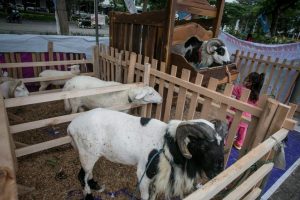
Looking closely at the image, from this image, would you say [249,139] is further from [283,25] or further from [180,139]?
[283,25]

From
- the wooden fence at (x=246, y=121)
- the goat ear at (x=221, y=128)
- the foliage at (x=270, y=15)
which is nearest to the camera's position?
the wooden fence at (x=246, y=121)

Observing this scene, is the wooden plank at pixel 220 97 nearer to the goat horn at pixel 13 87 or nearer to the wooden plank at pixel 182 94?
the wooden plank at pixel 182 94

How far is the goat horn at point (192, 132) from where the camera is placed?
173 cm

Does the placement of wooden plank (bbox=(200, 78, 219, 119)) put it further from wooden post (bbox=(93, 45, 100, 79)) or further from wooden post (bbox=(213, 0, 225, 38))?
wooden post (bbox=(93, 45, 100, 79))

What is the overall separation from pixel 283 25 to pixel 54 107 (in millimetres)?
35376

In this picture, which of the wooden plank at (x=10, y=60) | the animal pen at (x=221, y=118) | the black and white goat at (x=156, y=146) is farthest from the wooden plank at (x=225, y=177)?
the wooden plank at (x=10, y=60)

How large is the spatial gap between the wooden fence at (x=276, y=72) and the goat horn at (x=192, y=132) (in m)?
5.59

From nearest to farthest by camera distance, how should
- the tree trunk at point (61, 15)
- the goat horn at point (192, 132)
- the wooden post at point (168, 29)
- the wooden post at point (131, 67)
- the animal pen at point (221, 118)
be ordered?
the animal pen at point (221, 118)
the goat horn at point (192, 132)
the wooden post at point (168, 29)
the wooden post at point (131, 67)
the tree trunk at point (61, 15)

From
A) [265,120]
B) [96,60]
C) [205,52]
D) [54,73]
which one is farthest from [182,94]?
[54,73]

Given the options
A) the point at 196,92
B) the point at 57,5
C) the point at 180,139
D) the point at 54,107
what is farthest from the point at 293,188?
the point at 57,5

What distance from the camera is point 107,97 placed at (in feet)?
12.9

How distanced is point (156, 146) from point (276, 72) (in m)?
A: 5.94

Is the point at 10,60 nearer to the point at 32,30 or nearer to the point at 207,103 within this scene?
the point at 207,103

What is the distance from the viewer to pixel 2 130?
970 mm
